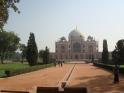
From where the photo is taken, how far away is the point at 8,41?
8450 cm

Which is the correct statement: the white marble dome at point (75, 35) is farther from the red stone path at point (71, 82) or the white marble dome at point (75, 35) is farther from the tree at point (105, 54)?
the red stone path at point (71, 82)

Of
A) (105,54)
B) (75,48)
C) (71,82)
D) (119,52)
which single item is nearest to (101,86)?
(71,82)

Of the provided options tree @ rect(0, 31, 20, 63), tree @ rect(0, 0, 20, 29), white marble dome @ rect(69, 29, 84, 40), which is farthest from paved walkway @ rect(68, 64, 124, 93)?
white marble dome @ rect(69, 29, 84, 40)

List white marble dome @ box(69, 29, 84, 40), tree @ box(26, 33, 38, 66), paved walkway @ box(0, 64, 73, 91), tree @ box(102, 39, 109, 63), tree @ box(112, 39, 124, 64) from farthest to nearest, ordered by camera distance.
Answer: white marble dome @ box(69, 29, 84, 40) → tree @ box(102, 39, 109, 63) → tree @ box(112, 39, 124, 64) → tree @ box(26, 33, 38, 66) → paved walkway @ box(0, 64, 73, 91)

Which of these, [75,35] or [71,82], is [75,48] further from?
[71,82]

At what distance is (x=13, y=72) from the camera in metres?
28.0

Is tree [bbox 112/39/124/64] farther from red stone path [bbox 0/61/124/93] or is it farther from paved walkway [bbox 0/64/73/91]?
paved walkway [bbox 0/64/73/91]

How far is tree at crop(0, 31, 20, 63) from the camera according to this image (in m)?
84.1

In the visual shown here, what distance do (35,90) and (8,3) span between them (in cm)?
587

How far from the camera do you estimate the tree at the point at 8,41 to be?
84062 millimetres

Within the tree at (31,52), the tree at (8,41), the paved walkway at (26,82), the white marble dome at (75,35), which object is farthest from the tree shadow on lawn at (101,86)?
the white marble dome at (75,35)

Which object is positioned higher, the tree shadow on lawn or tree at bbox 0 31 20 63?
tree at bbox 0 31 20 63

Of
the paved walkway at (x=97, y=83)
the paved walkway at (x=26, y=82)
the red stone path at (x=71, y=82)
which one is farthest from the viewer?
the paved walkway at (x=26, y=82)

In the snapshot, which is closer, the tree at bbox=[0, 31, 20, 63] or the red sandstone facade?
the tree at bbox=[0, 31, 20, 63]
